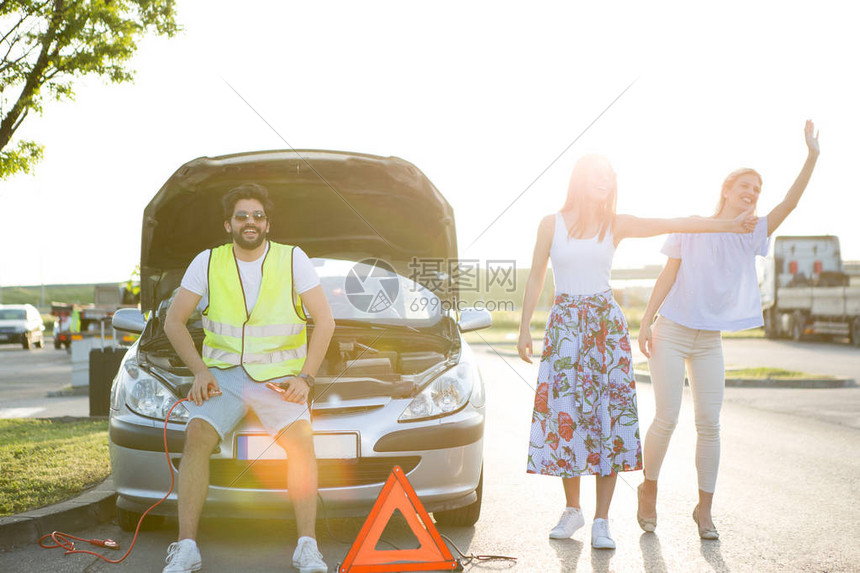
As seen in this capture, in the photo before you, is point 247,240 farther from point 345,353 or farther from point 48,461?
point 48,461

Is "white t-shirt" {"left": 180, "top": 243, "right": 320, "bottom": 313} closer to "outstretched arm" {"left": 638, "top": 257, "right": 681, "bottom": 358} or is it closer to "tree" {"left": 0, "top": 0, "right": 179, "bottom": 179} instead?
"outstretched arm" {"left": 638, "top": 257, "right": 681, "bottom": 358}

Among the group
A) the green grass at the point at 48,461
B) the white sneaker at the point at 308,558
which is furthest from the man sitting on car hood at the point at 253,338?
the green grass at the point at 48,461

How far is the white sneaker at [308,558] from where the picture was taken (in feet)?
12.1

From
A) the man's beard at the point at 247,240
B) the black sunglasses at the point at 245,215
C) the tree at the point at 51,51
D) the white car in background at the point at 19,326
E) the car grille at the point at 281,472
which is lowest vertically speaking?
the white car in background at the point at 19,326

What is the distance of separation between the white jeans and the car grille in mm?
1420

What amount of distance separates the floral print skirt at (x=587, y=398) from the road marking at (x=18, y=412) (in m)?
7.98

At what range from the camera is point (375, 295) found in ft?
19.7

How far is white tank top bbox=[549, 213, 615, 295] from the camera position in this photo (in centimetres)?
438

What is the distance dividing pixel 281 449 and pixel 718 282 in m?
2.43

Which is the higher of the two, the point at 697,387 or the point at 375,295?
the point at 375,295

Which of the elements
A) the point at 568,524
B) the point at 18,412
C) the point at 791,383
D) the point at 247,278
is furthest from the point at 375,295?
the point at 791,383

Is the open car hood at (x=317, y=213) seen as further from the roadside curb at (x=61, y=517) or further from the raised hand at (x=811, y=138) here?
the raised hand at (x=811, y=138)

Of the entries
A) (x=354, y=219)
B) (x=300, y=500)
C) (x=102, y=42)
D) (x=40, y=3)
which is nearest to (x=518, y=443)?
(x=354, y=219)

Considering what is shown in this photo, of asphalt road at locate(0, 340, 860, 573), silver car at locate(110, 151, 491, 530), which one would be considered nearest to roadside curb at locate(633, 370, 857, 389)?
asphalt road at locate(0, 340, 860, 573)
